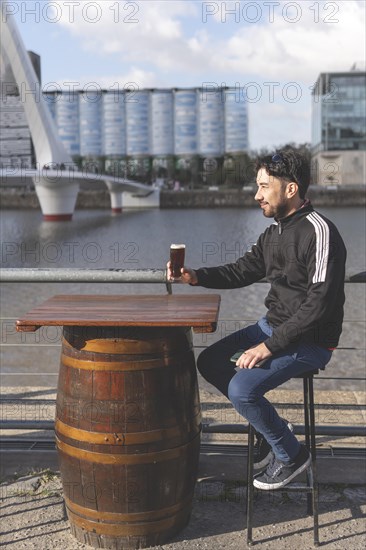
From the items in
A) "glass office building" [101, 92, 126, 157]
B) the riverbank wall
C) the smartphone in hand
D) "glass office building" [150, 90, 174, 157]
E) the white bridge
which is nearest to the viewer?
the smartphone in hand

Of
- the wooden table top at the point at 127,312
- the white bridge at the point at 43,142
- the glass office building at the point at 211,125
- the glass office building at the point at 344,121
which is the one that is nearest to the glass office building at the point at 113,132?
the glass office building at the point at 211,125

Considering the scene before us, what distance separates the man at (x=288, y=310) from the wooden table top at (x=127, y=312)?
9.4 inches

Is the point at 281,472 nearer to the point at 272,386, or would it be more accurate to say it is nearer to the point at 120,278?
the point at 272,386

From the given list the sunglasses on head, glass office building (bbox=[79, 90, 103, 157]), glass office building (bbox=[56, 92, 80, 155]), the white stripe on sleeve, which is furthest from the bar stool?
glass office building (bbox=[56, 92, 80, 155])

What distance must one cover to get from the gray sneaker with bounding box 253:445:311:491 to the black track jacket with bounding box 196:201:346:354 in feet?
1.49

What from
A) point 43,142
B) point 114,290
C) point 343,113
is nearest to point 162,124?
point 343,113

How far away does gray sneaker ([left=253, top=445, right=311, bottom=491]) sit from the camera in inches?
106

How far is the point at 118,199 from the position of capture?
66.7m

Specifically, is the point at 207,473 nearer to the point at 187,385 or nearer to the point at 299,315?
the point at 187,385

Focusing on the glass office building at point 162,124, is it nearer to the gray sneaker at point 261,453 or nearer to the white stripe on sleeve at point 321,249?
the gray sneaker at point 261,453

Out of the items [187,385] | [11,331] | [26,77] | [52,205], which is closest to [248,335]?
[187,385]

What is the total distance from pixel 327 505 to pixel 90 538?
1.00 m

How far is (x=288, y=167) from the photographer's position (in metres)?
2.70

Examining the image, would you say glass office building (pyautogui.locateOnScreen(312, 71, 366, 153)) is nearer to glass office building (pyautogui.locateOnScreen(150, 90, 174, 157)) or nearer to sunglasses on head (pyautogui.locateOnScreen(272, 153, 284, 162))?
glass office building (pyautogui.locateOnScreen(150, 90, 174, 157))
